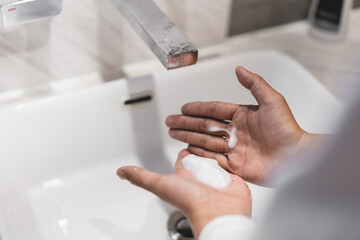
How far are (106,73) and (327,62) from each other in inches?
18.1

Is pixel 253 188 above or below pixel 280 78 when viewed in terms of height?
below

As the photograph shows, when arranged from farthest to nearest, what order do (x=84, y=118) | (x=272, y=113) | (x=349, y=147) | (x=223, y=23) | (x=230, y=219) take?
1. (x=223, y=23)
2. (x=84, y=118)
3. (x=272, y=113)
4. (x=230, y=219)
5. (x=349, y=147)

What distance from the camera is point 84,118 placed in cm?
75

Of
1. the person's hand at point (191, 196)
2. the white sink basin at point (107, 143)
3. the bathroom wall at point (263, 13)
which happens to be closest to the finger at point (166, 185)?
the person's hand at point (191, 196)

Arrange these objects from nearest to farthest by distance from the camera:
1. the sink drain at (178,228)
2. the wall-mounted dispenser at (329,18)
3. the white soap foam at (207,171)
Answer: the white soap foam at (207,171), the sink drain at (178,228), the wall-mounted dispenser at (329,18)

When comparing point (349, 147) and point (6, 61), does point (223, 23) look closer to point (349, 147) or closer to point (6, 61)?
point (6, 61)

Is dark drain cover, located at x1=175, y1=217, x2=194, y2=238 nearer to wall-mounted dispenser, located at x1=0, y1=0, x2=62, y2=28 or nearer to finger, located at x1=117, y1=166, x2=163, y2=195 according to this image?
finger, located at x1=117, y1=166, x2=163, y2=195

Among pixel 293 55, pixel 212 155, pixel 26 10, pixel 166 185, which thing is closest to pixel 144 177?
pixel 166 185

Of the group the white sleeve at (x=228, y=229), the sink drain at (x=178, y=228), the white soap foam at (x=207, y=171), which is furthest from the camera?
the sink drain at (x=178, y=228)

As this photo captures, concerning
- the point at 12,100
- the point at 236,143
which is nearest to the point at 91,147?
the point at 12,100

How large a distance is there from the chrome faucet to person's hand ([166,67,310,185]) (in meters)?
0.12

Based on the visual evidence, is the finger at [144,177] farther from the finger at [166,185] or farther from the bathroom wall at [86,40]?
the bathroom wall at [86,40]

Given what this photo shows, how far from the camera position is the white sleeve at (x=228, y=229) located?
1.62 ft

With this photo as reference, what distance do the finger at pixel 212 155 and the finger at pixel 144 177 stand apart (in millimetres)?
146
